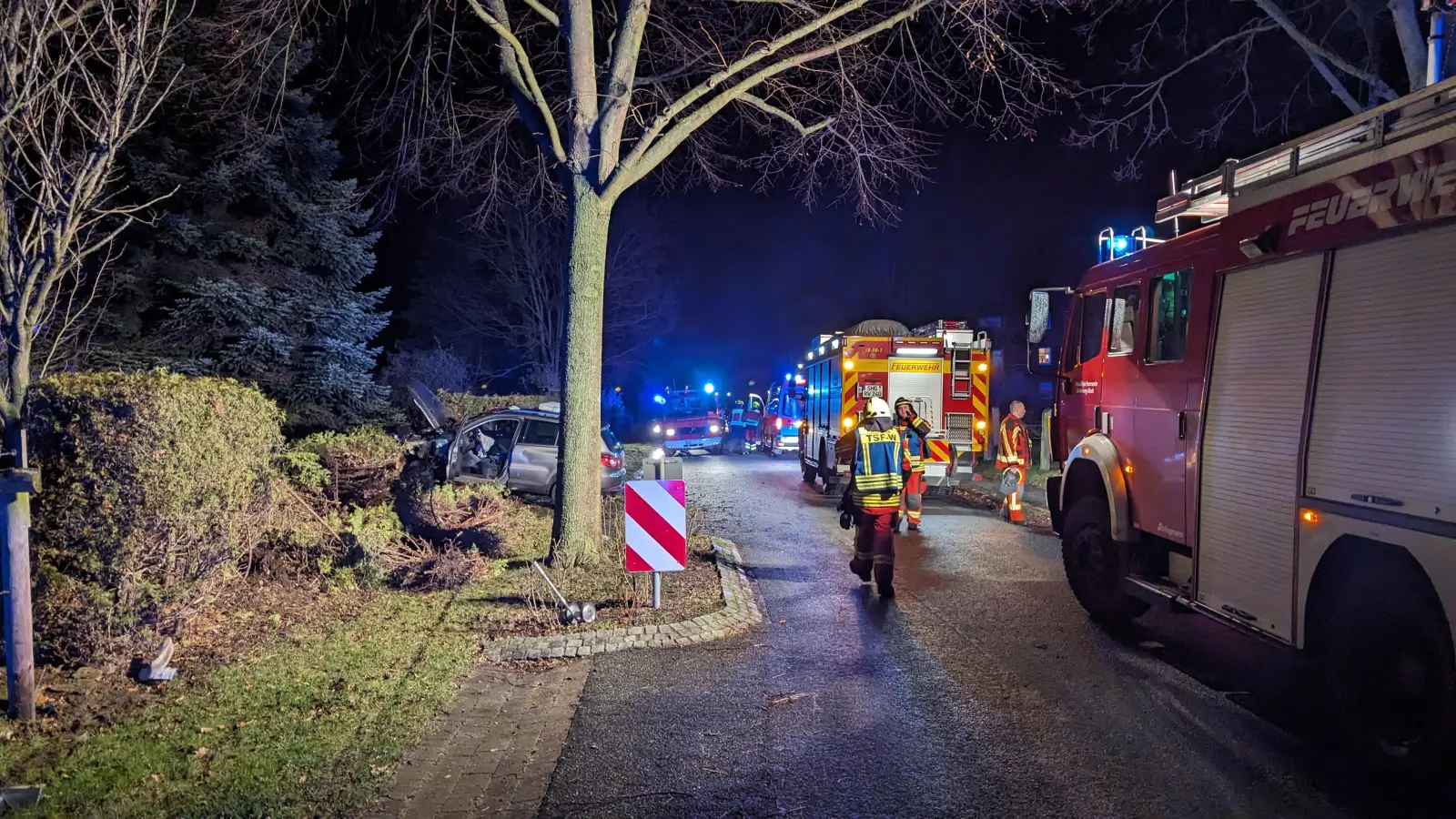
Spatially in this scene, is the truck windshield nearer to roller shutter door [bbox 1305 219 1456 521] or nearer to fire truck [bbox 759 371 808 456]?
fire truck [bbox 759 371 808 456]

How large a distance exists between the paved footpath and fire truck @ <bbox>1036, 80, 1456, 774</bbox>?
13.1 feet

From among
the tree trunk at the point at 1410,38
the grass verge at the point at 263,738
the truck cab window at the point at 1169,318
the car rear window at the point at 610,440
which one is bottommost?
the grass verge at the point at 263,738

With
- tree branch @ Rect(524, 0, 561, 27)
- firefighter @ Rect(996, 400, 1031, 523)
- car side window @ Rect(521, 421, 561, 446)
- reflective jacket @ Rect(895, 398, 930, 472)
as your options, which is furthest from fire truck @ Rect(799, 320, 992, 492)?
tree branch @ Rect(524, 0, 561, 27)

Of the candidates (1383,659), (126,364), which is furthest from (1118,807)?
(126,364)

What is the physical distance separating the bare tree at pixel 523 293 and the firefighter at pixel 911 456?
2229cm

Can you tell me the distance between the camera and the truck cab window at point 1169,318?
6.02 meters

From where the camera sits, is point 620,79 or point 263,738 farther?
point 620,79

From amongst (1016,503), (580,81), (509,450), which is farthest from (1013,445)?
(580,81)

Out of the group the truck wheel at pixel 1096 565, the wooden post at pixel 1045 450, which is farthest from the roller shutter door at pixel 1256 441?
the wooden post at pixel 1045 450

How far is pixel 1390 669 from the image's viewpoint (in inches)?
163

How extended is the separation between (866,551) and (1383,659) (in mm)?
4354

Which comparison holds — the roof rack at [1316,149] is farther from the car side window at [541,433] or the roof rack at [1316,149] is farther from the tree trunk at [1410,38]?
the car side window at [541,433]

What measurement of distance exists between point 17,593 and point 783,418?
22.5m

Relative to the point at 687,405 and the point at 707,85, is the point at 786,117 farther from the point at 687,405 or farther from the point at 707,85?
the point at 687,405
